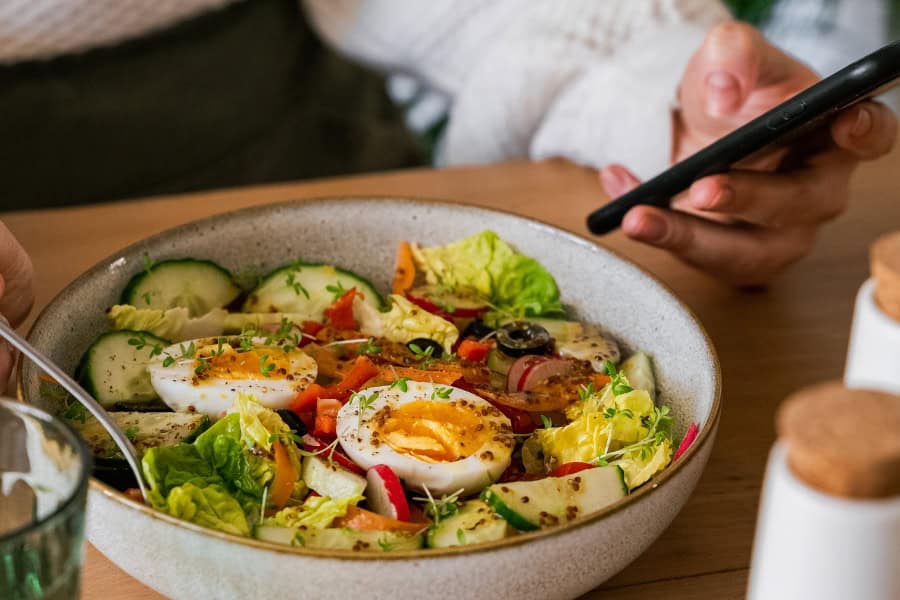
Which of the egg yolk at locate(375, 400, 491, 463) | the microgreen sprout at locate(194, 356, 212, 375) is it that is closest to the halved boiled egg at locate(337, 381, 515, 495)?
the egg yolk at locate(375, 400, 491, 463)

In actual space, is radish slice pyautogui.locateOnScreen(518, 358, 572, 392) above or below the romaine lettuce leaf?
above

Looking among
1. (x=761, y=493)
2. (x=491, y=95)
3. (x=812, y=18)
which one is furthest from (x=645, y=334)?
(x=812, y=18)

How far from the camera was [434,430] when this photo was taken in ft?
4.33

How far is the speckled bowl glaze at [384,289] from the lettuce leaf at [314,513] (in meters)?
→ 0.14

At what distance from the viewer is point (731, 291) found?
6.25 ft

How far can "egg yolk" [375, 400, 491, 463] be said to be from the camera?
50.6 inches

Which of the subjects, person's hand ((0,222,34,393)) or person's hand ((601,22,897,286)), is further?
person's hand ((601,22,897,286))

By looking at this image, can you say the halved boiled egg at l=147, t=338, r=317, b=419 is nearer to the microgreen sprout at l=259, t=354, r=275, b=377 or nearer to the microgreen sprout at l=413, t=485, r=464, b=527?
the microgreen sprout at l=259, t=354, r=275, b=377

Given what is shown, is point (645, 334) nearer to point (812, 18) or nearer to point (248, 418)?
point (248, 418)

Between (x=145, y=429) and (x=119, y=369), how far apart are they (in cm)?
16

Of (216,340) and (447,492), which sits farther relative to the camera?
(216,340)

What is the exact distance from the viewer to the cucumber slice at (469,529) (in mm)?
1104

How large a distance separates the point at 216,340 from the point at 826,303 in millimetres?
1088

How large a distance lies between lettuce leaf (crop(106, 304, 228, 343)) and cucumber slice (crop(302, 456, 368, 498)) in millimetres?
390
